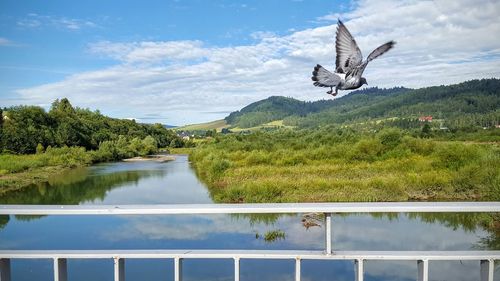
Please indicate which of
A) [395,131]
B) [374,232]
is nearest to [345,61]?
[374,232]

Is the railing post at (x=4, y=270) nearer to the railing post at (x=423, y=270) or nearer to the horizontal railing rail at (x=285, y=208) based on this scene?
the horizontal railing rail at (x=285, y=208)

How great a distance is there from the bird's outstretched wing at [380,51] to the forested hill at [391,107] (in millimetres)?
11135

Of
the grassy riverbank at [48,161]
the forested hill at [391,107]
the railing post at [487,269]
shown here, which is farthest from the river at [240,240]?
the grassy riverbank at [48,161]

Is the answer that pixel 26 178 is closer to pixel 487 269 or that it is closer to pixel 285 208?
pixel 285 208

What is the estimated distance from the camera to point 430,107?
3033 centimetres

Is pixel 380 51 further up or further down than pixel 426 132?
further up

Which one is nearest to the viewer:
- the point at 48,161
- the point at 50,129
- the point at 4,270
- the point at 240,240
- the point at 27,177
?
the point at 4,270

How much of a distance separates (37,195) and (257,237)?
13.1 meters

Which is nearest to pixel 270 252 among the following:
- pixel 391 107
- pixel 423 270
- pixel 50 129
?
pixel 423 270

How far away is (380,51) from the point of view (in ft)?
7.39

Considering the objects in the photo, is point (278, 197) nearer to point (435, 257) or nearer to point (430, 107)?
point (435, 257)

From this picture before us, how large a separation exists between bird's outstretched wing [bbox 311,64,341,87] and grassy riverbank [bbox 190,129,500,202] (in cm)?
1134

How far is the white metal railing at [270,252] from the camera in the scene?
176 cm

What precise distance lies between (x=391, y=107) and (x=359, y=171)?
782 cm
